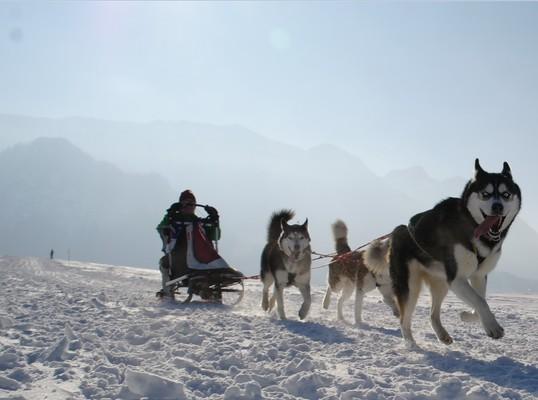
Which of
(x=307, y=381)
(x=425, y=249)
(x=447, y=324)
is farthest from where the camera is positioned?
(x=447, y=324)

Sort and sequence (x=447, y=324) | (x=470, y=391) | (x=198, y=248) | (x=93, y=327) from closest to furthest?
(x=470, y=391) < (x=93, y=327) < (x=447, y=324) < (x=198, y=248)

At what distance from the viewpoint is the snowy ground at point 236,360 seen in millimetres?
2609

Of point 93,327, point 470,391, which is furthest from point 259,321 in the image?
point 470,391

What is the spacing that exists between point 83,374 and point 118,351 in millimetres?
692

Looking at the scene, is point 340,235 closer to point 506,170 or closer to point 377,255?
point 377,255

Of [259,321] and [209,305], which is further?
[209,305]

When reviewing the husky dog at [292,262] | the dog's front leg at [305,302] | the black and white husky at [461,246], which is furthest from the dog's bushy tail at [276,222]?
the black and white husky at [461,246]

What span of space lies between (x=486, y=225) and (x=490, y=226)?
4 centimetres

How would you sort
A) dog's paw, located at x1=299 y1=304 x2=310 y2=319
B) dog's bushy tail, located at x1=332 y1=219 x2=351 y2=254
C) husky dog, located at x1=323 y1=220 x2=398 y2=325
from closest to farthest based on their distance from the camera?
dog's paw, located at x1=299 y1=304 x2=310 y2=319
husky dog, located at x1=323 y1=220 x2=398 y2=325
dog's bushy tail, located at x1=332 y1=219 x2=351 y2=254

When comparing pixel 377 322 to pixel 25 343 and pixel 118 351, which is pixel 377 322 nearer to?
pixel 118 351

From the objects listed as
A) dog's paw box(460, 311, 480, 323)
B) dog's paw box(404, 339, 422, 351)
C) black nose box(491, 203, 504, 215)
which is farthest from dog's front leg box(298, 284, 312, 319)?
black nose box(491, 203, 504, 215)

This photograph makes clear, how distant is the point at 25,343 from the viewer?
12.2 ft

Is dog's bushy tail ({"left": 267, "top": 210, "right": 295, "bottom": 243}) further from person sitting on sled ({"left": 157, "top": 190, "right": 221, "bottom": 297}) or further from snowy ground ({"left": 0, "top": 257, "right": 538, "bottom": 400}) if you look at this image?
snowy ground ({"left": 0, "top": 257, "right": 538, "bottom": 400})

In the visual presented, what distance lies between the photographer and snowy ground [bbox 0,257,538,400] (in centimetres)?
261
